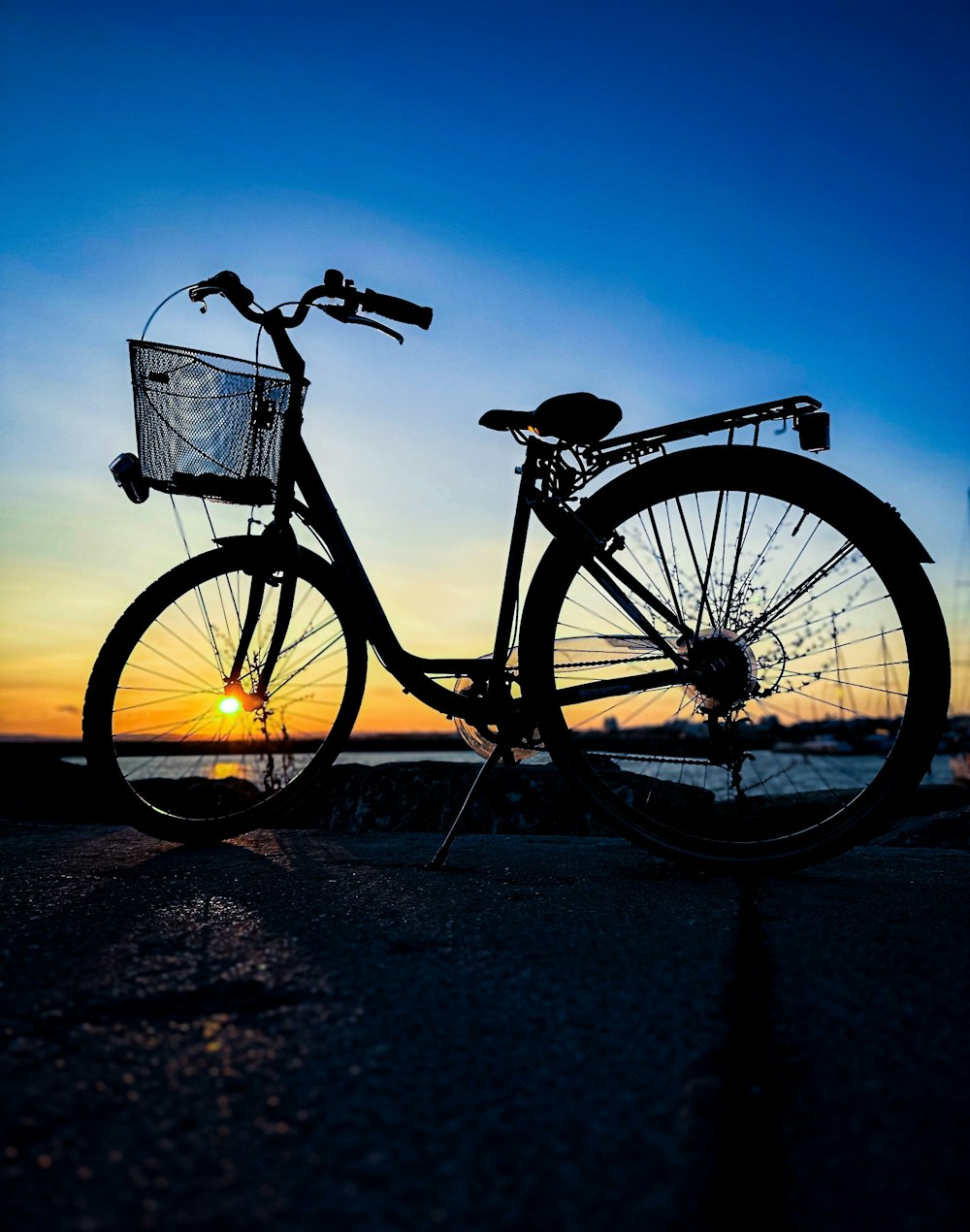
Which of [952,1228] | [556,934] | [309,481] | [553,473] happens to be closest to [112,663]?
[309,481]

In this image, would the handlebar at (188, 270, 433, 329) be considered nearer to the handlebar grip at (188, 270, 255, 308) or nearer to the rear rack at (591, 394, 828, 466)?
the handlebar grip at (188, 270, 255, 308)

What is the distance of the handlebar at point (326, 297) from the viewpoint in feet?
9.29

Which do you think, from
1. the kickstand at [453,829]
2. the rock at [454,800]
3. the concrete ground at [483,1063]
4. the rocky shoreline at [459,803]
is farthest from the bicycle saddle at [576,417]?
the rock at [454,800]

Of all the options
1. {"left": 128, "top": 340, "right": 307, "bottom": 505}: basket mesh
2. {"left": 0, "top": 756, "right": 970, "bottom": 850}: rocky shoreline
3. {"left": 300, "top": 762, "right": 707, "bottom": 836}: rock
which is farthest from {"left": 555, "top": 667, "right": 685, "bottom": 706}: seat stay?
{"left": 300, "top": 762, "right": 707, "bottom": 836}: rock

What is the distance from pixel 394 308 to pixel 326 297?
9.8 inches

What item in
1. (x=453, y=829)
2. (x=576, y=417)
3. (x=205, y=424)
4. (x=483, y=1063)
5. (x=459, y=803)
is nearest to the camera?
(x=483, y=1063)

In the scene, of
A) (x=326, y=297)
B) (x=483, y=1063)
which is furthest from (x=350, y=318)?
(x=483, y=1063)

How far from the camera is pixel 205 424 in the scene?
2.80m

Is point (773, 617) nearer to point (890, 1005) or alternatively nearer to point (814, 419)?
point (814, 419)

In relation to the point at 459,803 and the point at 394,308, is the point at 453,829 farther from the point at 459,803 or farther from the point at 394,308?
Result: the point at 459,803

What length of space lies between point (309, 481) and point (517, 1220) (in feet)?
8.26

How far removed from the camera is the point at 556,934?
149 cm

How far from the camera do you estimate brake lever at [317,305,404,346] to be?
9.39 ft

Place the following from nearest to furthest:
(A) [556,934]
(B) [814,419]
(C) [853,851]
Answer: (A) [556,934] → (B) [814,419] → (C) [853,851]
